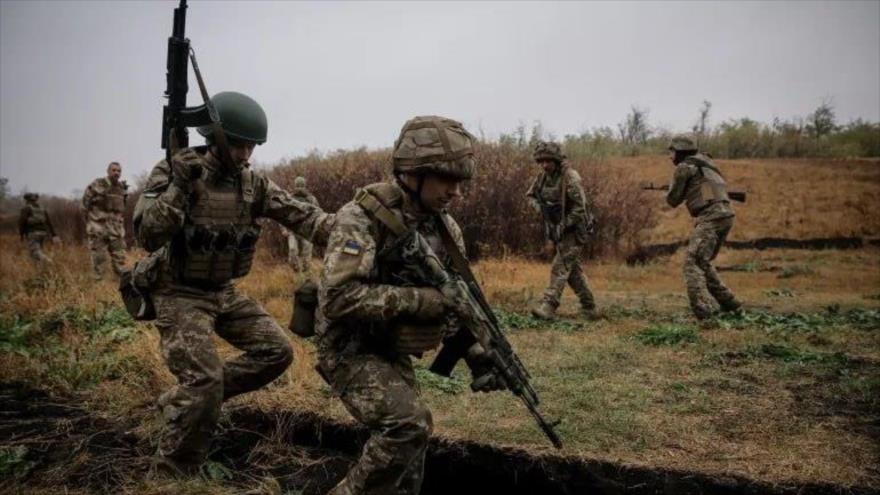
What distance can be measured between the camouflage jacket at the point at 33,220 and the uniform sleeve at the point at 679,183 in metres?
12.3

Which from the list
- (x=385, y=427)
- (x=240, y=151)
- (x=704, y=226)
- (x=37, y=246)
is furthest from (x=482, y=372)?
(x=37, y=246)

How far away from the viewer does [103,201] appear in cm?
1119

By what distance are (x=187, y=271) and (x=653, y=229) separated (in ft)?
51.0

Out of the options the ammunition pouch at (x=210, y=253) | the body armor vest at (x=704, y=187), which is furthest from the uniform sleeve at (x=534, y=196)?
the ammunition pouch at (x=210, y=253)

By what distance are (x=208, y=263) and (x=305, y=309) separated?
866 millimetres

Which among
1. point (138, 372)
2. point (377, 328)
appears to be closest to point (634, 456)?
point (377, 328)

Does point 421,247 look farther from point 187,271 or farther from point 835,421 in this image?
point 835,421

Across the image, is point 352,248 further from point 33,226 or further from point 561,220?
point 33,226

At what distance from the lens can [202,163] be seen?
3.15 metres

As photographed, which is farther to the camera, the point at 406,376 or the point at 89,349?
the point at 89,349

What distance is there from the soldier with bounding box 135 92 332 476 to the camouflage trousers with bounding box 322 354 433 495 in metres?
0.96

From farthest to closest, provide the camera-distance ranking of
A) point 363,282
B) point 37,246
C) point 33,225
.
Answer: point 33,225 < point 37,246 < point 363,282

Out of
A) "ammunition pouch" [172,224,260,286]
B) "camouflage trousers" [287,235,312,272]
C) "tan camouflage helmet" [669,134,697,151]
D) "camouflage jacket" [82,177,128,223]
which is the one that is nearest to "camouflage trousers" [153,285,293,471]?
"ammunition pouch" [172,224,260,286]

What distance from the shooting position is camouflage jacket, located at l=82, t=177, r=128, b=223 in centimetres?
1112
